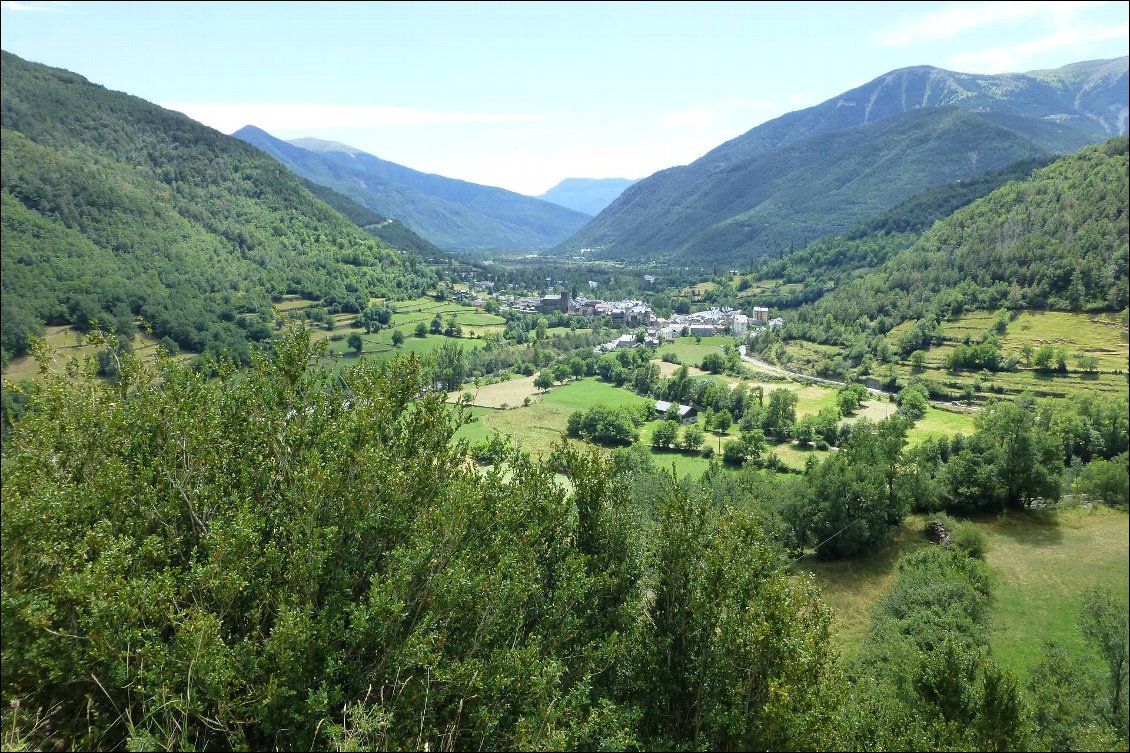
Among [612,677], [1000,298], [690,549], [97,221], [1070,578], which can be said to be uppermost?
[97,221]

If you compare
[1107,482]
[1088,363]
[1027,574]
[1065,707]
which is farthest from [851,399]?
[1065,707]

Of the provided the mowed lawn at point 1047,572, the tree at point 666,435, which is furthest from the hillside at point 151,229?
the mowed lawn at point 1047,572

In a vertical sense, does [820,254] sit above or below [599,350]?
above

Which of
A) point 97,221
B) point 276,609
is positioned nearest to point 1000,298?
point 276,609

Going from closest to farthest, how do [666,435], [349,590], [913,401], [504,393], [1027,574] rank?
[349,590] → [1027,574] → [666,435] → [913,401] → [504,393]

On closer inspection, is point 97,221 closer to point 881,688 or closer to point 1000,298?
point 881,688

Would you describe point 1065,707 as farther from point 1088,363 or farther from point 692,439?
point 1088,363

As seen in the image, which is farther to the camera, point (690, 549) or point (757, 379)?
point (757, 379)
